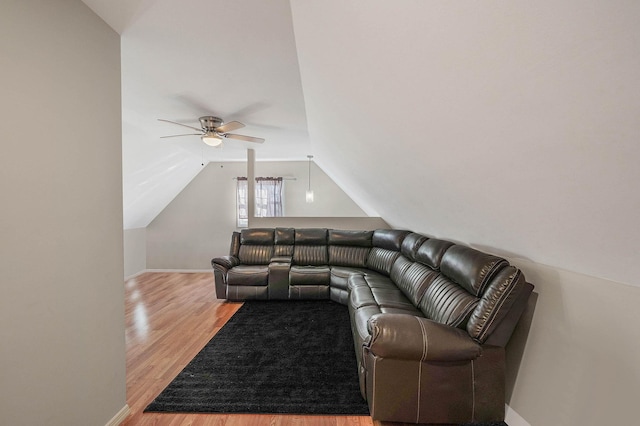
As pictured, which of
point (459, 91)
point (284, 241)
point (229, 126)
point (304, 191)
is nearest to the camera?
point (459, 91)

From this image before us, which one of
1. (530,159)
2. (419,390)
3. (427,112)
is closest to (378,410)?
(419,390)

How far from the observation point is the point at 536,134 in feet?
3.16

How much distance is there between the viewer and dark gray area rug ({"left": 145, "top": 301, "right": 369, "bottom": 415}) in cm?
185

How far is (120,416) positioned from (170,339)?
1173mm

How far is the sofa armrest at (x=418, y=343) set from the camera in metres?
1.52

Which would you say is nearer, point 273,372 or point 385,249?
point 273,372

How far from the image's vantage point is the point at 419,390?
1.55 meters

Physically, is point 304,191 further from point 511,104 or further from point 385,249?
point 511,104

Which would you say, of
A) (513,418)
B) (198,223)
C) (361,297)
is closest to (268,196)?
(198,223)

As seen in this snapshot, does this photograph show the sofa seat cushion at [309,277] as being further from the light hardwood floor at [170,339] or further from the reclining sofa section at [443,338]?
the reclining sofa section at [443,338]

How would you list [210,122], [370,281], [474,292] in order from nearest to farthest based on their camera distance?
[474,292]
[210,122]
[370,281]

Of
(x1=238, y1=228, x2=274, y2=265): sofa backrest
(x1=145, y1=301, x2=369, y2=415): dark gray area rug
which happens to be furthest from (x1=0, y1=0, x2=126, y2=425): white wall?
(x1=238, y1=228, x2=274, y2=265): sofa backrest

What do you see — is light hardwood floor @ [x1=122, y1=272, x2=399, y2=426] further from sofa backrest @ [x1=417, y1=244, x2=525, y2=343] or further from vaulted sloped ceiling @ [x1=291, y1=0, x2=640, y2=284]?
vaulted sloped ceiling @ [x1=291, y1=0, x2=640, y2=284]

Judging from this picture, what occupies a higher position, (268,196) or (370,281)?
(268,196)
